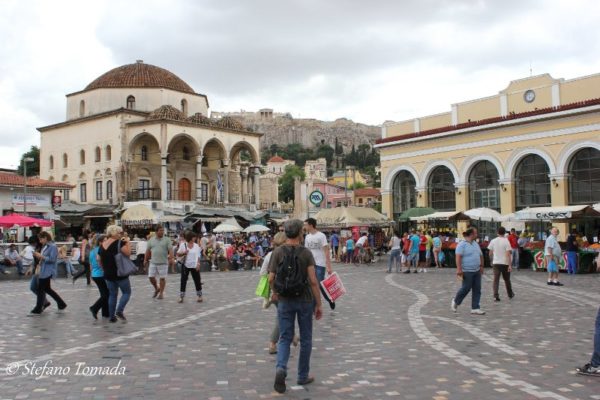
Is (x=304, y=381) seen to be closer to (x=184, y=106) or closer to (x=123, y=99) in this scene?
(x=123, y=99)

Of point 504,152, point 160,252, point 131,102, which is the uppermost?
point 131,102

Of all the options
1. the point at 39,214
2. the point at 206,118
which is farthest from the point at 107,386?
the point at 206,118

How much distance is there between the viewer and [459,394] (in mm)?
5855

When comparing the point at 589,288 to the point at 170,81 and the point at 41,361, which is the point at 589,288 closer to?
the point at 41,361

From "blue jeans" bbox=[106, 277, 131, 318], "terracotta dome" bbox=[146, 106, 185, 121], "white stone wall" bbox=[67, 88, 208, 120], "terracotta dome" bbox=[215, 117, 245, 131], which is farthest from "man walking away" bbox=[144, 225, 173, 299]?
"white stone wall" bbox=[67, 88, 208, 120]

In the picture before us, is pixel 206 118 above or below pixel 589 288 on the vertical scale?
above

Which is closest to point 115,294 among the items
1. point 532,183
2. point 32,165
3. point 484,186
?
point 532,183

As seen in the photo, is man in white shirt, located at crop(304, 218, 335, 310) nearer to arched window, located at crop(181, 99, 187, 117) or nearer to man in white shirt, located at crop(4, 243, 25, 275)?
man in white shirt, located at crop(4, 243, 25, 275)

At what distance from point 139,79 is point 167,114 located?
20.9 feet

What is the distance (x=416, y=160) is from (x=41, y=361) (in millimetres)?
32862

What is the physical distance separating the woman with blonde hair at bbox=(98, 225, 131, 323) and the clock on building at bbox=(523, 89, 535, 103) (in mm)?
26679

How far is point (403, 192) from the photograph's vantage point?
40219 millimetres

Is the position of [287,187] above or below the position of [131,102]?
below

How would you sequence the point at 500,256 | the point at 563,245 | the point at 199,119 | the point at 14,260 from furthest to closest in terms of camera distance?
the point at 199,119 → the point at 563,245 → the point at 14,260 → the point at 500,256
